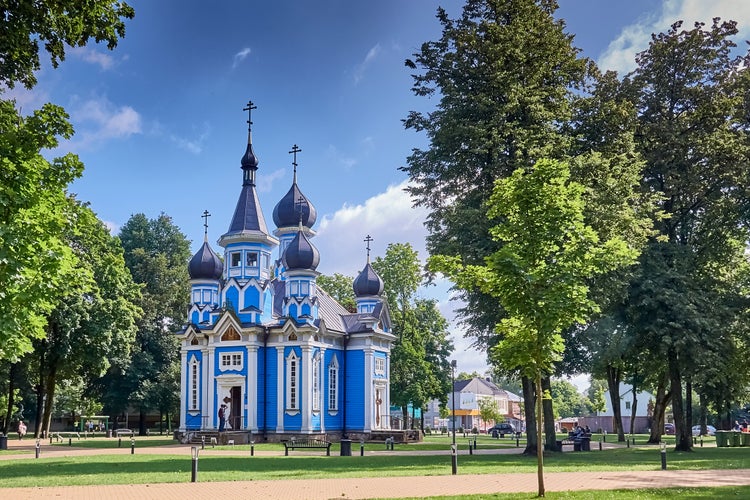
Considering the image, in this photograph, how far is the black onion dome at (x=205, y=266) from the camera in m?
47.3

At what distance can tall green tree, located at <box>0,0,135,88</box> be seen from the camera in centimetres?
1441

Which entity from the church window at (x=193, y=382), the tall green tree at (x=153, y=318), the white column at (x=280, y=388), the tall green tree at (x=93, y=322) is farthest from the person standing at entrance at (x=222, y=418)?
the tall green tree at (x=153, y=318)

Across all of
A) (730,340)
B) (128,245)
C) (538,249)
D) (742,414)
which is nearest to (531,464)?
(538,249)

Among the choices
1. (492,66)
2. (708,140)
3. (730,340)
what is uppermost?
(492,66)

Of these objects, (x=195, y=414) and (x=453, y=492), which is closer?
(x=453, y=492)

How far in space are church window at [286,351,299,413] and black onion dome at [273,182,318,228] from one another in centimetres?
1136

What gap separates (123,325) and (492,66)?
91.0ft

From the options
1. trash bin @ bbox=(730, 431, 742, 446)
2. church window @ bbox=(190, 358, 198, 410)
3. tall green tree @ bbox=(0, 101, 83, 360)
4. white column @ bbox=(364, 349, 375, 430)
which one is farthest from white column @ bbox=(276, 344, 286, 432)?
tall green tree @ bbox=(0, 101, 83, 360)

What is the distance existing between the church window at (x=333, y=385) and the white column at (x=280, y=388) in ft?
11.3

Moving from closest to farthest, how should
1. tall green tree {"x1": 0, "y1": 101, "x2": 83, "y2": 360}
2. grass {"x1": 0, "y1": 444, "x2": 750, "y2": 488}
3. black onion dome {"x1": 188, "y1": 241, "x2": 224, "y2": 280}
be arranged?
tall green tree {"x1": 0, "y1": 101, "x2": 83, "y2": 360}, grass {"x1": 0, "y1": 444, "x2": 750, "y2": 488}, black onion dome {"x1": 188, "y1": 241, "x2": 224, "y2": 280}

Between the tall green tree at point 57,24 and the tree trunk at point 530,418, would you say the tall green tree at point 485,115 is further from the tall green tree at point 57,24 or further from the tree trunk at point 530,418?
the tall green tree at point 57,24

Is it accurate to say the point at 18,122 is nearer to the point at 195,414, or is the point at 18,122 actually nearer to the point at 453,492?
the point at 453,492

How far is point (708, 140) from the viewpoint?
32.7 metres

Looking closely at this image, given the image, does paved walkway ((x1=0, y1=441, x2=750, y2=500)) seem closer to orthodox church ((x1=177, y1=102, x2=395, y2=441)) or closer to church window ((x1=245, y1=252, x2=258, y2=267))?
orthodox church ((x1=177, y1=102, x2=395, y2=441))
